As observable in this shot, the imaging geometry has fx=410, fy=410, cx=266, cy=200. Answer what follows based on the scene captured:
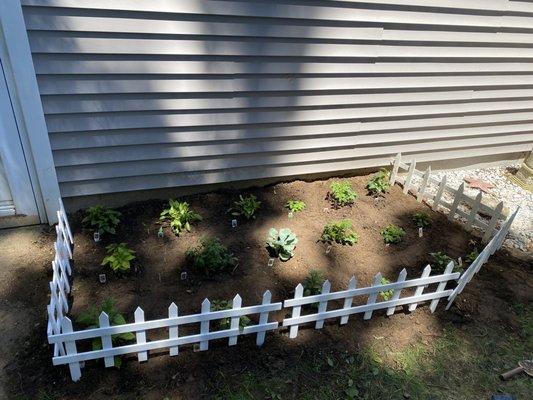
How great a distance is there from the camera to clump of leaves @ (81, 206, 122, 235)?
4.15 meters

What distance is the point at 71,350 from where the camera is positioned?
9.13 feet

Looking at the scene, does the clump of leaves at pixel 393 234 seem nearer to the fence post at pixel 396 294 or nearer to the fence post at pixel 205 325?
the fence post at pixel 396 294

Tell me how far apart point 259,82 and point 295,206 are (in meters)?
1.47

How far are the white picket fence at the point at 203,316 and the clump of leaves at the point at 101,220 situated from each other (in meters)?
0.27

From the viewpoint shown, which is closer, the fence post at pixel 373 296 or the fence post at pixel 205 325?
the fence post at pixel 205 325

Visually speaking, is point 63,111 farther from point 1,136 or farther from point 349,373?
point 349,373

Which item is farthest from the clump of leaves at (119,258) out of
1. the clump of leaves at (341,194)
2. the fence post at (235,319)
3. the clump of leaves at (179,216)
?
the clump of leaves at (341,194)

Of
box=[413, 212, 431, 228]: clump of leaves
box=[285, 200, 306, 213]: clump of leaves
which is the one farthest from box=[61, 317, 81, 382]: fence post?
box=[413, 212, 431, 228]: clump of leaves

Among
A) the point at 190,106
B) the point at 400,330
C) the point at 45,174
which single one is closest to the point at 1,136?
the point at 45,174

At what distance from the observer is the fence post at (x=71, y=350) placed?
2.68 m

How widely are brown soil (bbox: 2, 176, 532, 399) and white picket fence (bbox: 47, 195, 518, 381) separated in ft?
0.36

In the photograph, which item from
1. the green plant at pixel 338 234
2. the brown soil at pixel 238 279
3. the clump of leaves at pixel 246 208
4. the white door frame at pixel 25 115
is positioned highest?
the white door frame at pixel 25 115

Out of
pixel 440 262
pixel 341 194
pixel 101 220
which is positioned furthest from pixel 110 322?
pixel 440 262

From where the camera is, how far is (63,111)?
375 cm
